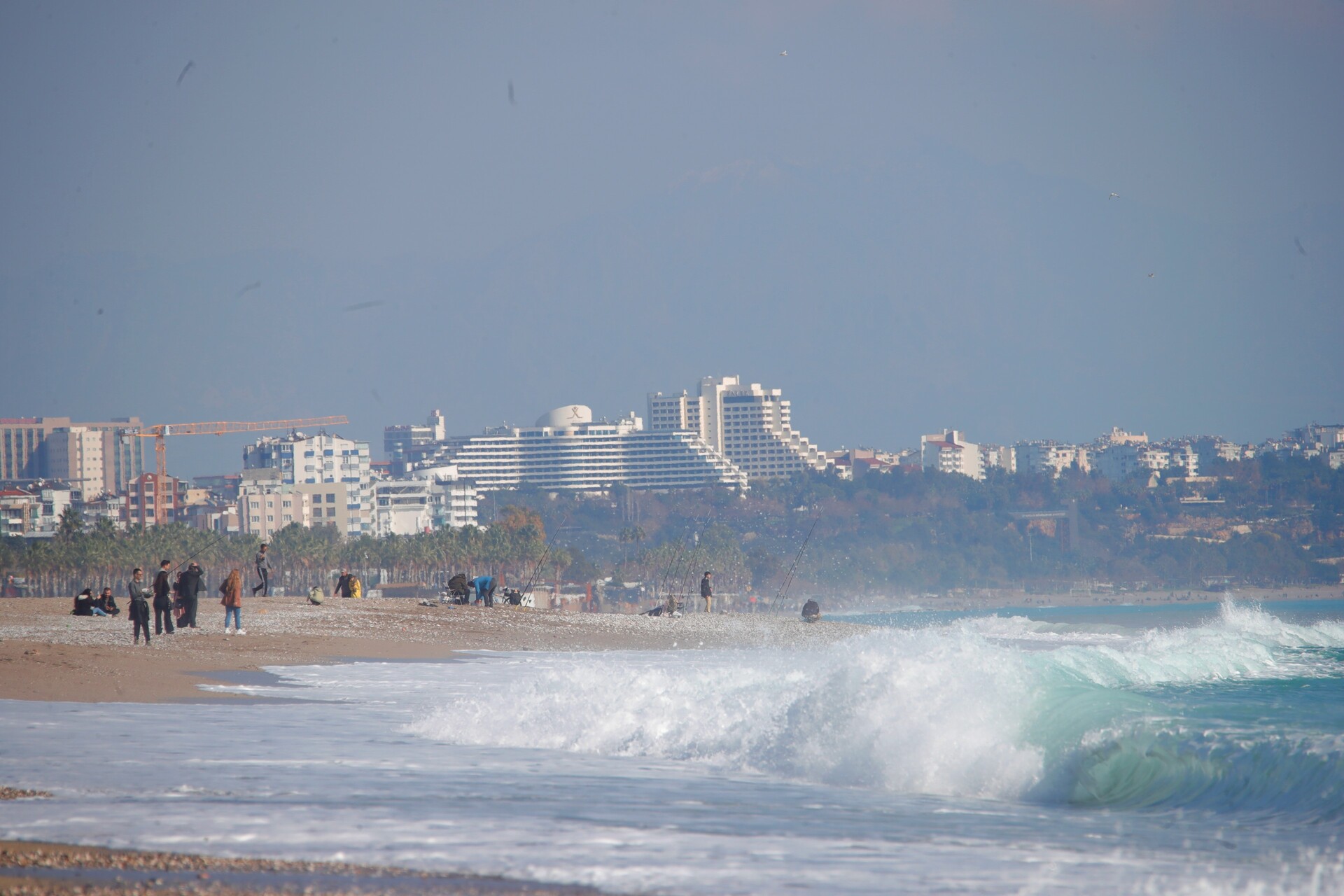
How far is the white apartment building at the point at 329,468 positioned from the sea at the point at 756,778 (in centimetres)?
12870

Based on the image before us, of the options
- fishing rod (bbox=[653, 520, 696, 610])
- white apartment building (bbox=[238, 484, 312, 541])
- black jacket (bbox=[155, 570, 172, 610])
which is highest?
white apartment building (bbox=[238, 484, 312, 541])

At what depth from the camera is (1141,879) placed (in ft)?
20.8

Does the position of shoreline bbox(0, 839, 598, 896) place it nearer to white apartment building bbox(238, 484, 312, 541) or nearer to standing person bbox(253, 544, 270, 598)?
standing person bbox(253, 544, 270, 598)

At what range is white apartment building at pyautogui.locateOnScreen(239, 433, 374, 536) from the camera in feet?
460

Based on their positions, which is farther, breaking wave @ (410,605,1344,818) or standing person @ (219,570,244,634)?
standing person @ (219,570,244,634)

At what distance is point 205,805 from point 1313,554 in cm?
14691

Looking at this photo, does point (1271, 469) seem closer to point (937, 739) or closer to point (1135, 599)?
point (1135, 599)

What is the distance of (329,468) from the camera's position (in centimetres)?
15588

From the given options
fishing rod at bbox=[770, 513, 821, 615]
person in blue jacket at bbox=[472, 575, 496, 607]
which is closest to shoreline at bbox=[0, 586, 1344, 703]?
person in blue jacket at bbox=[472, 575, 496, 607]

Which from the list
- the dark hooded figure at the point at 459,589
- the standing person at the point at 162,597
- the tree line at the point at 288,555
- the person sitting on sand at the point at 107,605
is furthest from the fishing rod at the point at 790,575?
the standing person at the point at 162,597

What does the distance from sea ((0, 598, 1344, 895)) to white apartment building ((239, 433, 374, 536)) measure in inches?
5067

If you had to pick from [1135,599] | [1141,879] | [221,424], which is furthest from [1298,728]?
[221,424]

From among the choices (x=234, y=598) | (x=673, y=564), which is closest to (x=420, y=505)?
(x=673, y=564)

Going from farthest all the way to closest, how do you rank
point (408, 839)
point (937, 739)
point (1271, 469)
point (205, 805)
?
A: point (1271, 469)
point (937, 739)
point (205, 805)
point (408, 839)
